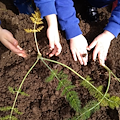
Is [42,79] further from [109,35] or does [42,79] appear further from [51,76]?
[109,35]

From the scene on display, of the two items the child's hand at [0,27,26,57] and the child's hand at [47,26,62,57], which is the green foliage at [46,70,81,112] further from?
the child's hand at [0,27,26,57]

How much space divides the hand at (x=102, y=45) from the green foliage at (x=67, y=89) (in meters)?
0.35

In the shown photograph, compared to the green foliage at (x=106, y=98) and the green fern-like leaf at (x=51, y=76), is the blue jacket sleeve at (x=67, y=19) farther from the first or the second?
the green foliage at (x=106, y=98)

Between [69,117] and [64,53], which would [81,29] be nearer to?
[64,53]

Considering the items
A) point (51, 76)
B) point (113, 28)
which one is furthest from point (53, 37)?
point (113, 28)

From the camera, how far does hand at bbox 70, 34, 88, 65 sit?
4.10 feet

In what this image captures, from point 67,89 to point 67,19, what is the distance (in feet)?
2.13

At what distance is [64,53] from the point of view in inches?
49.3

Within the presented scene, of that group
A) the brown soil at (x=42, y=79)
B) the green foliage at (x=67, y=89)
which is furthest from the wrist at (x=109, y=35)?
the green foliage at (x=67, y=89)

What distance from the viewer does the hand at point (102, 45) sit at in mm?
1264

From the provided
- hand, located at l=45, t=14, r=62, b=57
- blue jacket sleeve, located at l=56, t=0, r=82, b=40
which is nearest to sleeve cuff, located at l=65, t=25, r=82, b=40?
blue jacket sleeve, located at l=56, t=0, r=82, b=40

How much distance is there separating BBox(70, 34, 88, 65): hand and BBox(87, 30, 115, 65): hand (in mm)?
61

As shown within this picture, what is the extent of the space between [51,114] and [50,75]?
32 centimetres

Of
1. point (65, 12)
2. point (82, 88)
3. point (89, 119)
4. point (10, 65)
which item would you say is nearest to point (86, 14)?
point (65, 12)
